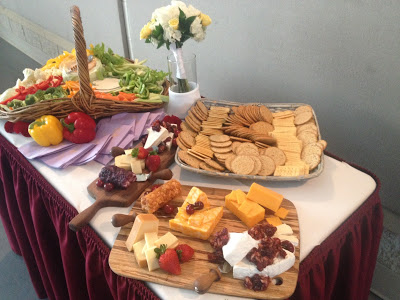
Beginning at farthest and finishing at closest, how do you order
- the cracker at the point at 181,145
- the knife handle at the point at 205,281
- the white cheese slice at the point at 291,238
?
the cracker at the point at 181,145
the white cheese slice at the point at 291,238
the knife handle at the point at 205,281

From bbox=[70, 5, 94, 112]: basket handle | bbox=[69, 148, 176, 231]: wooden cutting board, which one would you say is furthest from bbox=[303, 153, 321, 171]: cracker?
bbox=[70, 5, 94, 112]: basket handle

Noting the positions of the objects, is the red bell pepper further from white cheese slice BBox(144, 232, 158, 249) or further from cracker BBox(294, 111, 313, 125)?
cracker BBox(294, 111, 313, 125)

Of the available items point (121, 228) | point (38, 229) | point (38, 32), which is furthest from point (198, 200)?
point (38, 32)

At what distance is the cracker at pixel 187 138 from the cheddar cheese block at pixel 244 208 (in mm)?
296

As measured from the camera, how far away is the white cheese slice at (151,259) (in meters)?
0.87

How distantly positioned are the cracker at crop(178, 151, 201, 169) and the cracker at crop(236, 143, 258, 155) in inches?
5.5

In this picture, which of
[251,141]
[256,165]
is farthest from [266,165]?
[251,141]

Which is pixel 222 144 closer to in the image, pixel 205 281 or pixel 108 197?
pixel 108 197

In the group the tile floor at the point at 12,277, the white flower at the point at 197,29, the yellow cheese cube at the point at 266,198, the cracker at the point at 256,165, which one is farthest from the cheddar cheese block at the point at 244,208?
the tile floor at the point at 12,277

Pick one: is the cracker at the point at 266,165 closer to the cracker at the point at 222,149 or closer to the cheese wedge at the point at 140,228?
the cracker at the point at 222,149

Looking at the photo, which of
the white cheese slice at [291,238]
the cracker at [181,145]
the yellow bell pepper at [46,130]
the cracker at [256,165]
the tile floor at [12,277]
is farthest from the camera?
the tile floor at [12,277]

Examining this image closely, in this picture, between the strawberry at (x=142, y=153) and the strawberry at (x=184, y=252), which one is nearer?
the strawberry at (x=184, y=252)

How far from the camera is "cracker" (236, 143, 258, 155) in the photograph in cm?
121

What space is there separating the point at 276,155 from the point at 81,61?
0.74 meters
